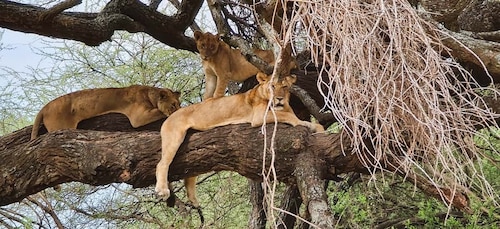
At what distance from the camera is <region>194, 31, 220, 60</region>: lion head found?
16.4 feet

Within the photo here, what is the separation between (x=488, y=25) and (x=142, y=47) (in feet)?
10.6

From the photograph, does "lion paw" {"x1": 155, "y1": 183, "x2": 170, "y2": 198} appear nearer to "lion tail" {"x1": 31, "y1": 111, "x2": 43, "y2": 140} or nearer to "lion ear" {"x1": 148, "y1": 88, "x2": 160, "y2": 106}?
"lion ear" {"x1": 148, "y1": 88, "x2": 160, "y2": 106}

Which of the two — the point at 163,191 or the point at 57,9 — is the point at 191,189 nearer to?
the point at 163,191

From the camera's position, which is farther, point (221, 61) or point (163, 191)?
point (221, 61)

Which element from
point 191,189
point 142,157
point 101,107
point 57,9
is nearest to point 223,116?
point 142,157

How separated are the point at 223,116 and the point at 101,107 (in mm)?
1051

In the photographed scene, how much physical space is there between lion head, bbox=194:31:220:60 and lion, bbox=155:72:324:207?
3.00 ft

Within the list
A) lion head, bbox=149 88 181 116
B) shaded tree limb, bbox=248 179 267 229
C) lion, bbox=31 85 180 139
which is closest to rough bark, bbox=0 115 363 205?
lion, bbox=31 85 180 139

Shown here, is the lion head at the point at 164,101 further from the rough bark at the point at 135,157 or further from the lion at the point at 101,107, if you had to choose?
the rough bark at the point at 135,157

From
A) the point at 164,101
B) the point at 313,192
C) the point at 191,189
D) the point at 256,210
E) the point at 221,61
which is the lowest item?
the point at 256,210

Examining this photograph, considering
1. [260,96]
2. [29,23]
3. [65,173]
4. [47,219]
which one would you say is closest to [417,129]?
[260,96]

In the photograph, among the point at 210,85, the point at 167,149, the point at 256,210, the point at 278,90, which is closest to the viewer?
the point at 278,90

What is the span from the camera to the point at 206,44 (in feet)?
16.4

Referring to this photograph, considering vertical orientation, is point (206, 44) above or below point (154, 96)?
above
